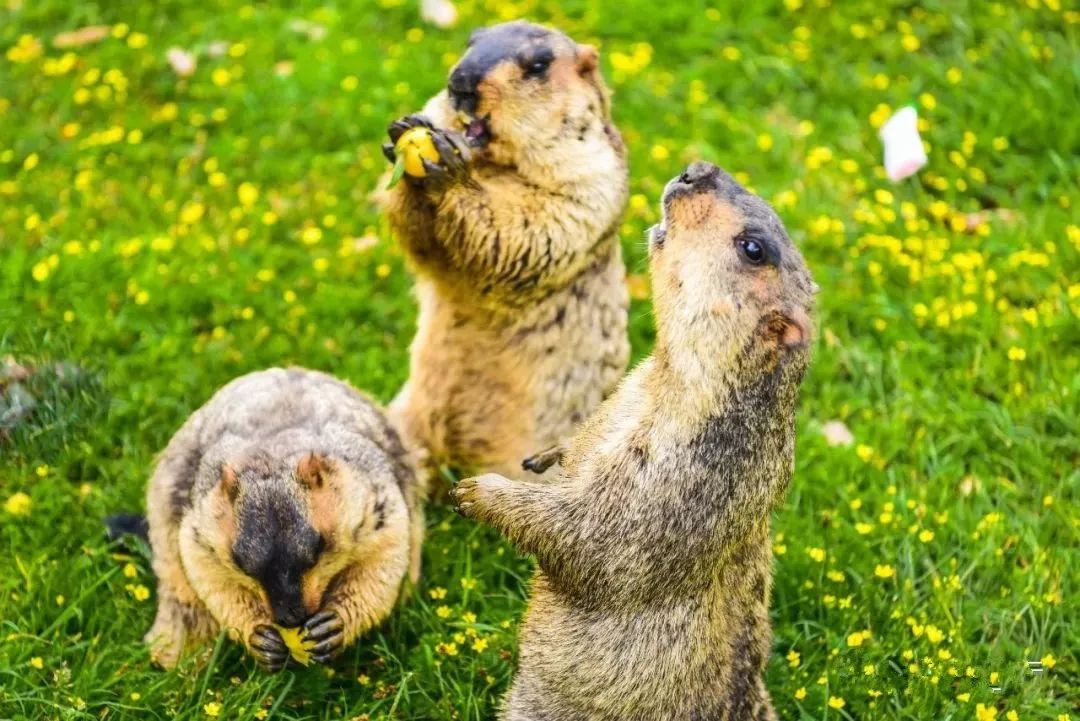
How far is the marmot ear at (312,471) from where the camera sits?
4.26 metres

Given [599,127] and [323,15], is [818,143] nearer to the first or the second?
[599,127]

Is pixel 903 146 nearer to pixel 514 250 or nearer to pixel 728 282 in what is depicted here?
pixel 514 250

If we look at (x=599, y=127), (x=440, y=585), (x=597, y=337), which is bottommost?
(x=440, y=585)

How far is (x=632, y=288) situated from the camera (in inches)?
270

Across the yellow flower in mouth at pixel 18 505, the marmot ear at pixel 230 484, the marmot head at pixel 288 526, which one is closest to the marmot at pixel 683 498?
the marmot head at pixel 288 526

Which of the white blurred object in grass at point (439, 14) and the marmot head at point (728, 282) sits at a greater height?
the marmot head at point (728, 282)

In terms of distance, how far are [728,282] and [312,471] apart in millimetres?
1565

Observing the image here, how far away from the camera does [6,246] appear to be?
6.66 m

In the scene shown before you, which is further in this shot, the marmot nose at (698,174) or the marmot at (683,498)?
the marmot nose at (698,174)

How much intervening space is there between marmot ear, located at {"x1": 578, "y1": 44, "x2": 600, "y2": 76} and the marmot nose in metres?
1.28

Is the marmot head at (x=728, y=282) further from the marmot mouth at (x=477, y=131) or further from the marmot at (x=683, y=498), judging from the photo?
the marmot mouth at (x=477, y=131)

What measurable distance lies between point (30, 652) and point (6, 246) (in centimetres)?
279

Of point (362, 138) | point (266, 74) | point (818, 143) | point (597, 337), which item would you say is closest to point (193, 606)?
point (597, 337)

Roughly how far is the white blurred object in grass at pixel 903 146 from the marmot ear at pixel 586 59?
93.5 inches
